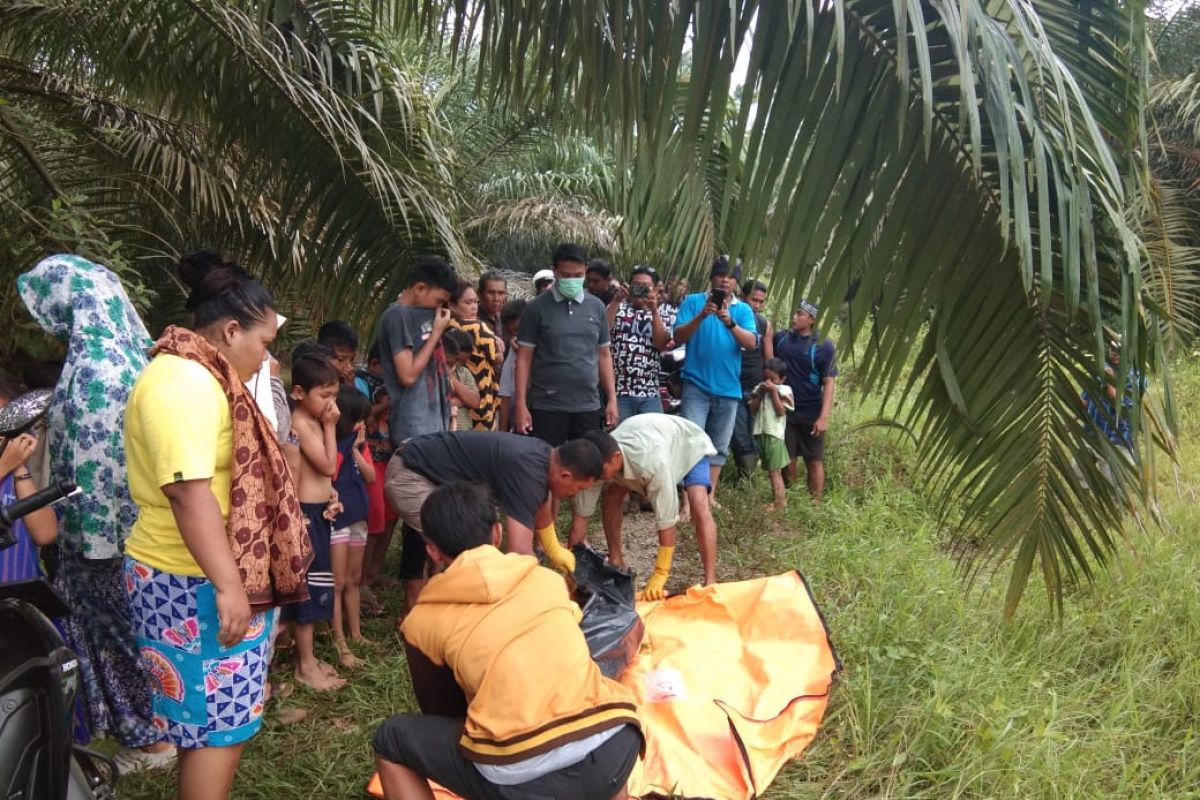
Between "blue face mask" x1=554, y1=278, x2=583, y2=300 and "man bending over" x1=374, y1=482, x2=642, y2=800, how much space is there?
2576mm

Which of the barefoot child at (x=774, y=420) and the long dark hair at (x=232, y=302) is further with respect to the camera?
the barefoot child at (x=774, y=420)

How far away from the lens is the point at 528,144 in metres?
10.1

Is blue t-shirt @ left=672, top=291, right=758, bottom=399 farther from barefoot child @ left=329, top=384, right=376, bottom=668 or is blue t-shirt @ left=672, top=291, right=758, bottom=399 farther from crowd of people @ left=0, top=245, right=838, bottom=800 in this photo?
barefoot child @ left=329, top=384, right=376, bottom=668

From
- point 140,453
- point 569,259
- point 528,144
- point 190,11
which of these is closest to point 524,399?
point 569,259

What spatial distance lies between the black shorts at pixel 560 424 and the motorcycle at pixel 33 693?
3048mm

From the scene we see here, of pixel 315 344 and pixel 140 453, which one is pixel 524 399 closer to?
pixel 315 344

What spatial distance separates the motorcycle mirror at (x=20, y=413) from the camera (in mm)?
1778

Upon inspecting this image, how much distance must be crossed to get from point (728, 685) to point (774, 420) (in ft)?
9.40

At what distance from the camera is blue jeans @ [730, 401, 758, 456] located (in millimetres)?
6102

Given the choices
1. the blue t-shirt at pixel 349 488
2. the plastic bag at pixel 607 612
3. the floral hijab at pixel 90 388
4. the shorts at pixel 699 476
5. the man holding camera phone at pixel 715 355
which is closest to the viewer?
the floral hijab at pixel 90 388

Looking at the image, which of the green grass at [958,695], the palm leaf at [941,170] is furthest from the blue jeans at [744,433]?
the palm leaf at [941,170]

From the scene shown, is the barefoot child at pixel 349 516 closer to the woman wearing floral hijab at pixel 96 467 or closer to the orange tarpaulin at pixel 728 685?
the woman wearing floral hijab at pixel 96 467

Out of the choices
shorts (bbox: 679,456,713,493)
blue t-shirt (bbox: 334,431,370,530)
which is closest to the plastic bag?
shorts (bbox: 679,456,713,493)

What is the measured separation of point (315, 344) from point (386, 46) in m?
1.45
